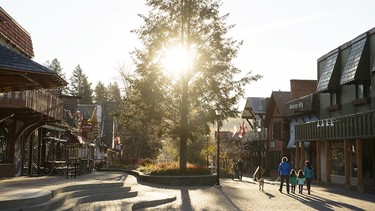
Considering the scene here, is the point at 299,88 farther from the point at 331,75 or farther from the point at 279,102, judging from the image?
the point at 331,75

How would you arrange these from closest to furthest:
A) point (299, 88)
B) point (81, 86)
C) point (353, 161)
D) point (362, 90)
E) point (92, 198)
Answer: point (92, 198) → point (362, 90) → point (353, 161) → point (299, 88) → point (81, 86)

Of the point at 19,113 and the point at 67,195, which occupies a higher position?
the point at 19,113

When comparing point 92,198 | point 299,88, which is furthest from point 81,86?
point 92,198

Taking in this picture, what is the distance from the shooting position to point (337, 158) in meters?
31.7

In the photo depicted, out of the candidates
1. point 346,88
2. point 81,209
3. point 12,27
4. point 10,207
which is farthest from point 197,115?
point 10,207

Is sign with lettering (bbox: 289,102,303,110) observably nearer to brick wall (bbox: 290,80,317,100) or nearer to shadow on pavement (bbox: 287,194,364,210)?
brick wall (bbox: 290,80,317,100)

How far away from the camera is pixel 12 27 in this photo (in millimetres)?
21719

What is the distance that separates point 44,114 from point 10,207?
A: 12.8 meters

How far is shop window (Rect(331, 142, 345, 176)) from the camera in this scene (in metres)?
30.9

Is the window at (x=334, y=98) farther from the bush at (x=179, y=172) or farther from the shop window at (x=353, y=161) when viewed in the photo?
the bush at (x=179, y=172)

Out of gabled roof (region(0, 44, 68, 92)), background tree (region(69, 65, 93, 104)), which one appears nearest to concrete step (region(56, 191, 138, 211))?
gabled roof (region(0, 44, 68, 92))

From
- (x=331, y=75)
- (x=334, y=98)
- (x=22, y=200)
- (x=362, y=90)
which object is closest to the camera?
(x=22, y=200)

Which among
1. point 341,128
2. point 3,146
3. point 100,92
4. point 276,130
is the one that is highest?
point 100,92

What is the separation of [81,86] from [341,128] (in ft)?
292
